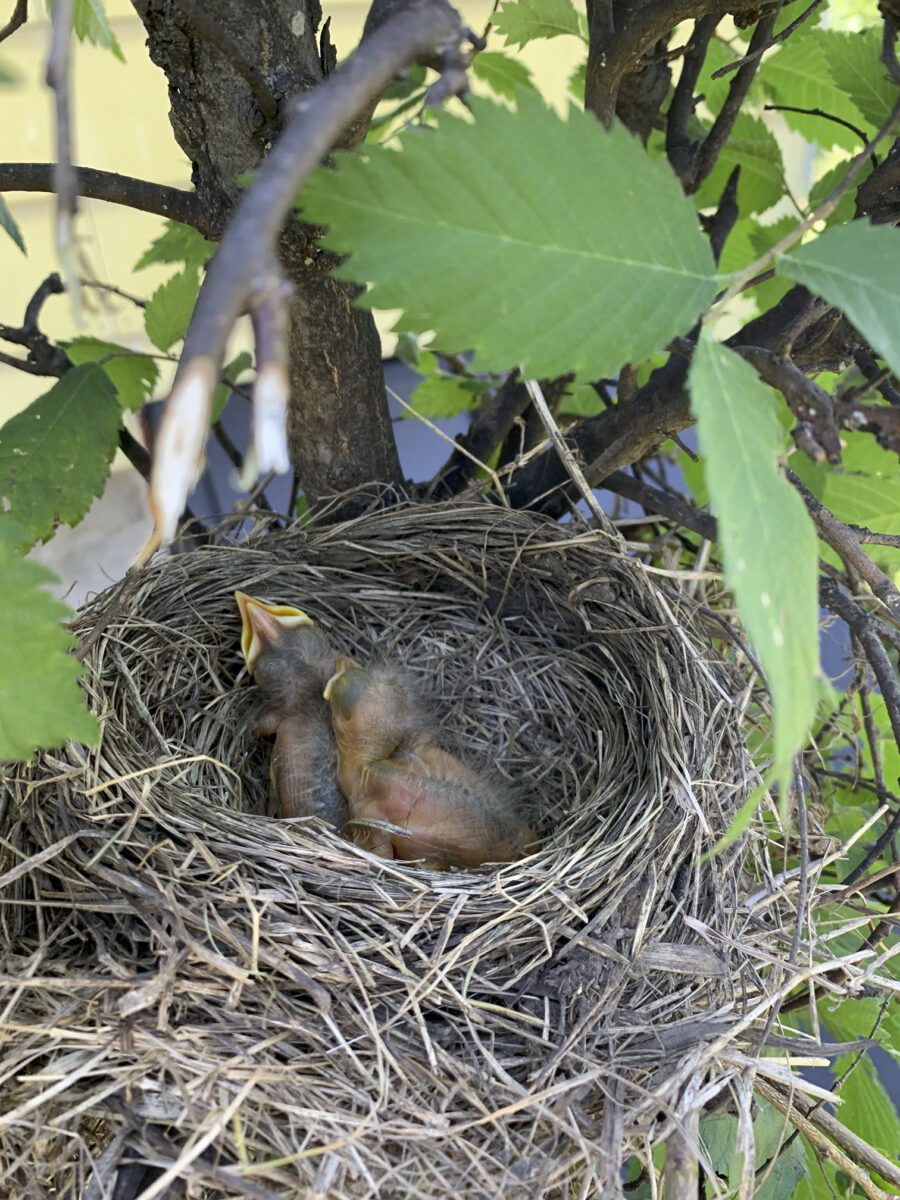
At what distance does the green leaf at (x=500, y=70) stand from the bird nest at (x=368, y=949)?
47 cm

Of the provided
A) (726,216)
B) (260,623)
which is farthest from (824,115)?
(260,623)

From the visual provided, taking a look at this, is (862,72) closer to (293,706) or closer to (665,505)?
(665,505)

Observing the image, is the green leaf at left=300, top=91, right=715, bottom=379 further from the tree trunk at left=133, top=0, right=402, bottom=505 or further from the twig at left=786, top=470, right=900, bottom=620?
the twig at left=786, top=470, right=900, bottom=620

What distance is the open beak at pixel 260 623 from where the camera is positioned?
3.49 ft

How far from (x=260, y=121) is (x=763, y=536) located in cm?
52

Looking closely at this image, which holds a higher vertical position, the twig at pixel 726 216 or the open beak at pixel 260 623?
the twig at pixel 726 216

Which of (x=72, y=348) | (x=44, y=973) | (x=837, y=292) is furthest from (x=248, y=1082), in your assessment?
(x=72, y=348)

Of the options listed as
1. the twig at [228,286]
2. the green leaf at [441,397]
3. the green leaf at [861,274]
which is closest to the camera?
the twig at [228,286]

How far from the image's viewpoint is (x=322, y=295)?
81 centimetres

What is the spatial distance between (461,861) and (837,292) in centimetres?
70

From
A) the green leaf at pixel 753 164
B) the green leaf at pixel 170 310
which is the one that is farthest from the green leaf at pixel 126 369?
the green leaf at pixel 753 164

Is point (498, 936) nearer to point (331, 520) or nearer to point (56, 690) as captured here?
point (56, 690)

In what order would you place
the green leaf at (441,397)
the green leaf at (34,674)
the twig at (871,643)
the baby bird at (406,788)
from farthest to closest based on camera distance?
the green leaf at (441,397) → the baby bird at (406,788) → the twig at (871,643) → the green leaf at (34,674)

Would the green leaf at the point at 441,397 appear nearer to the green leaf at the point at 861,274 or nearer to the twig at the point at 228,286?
the green leaf at the point at 861,274
